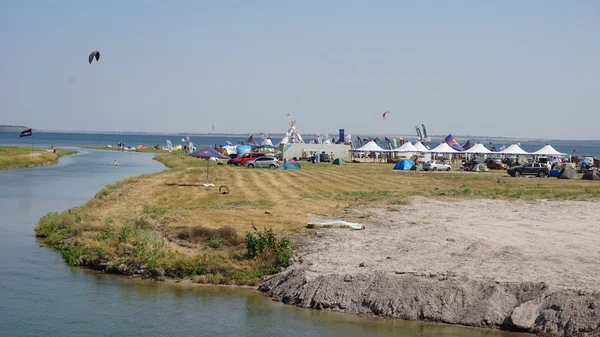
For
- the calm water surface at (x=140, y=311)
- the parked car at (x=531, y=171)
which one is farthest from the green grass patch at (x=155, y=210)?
the parked car at (x=531, y=171)

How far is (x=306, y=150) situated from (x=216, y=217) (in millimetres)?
59048

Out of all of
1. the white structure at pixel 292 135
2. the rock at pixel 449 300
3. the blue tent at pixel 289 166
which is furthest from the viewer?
the white structure at pixel 292 135

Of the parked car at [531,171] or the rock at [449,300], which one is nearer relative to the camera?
the rock at [449,300]

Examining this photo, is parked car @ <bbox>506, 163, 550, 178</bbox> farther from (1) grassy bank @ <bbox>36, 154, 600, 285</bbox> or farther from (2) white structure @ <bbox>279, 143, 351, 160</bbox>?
(2) white structure @ <bbox>279, 143, 351, 160</bbox>

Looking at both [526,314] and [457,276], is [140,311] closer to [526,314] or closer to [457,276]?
[457,276]

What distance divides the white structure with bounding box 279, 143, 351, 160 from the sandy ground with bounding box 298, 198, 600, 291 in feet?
183

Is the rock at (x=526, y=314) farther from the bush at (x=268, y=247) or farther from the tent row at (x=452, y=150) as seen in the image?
the tent row at (x=452, y=150)

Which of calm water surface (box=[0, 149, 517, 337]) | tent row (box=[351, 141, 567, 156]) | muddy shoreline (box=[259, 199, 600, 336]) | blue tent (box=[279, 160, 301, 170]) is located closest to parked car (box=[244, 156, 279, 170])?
blue tent (box=[279, 160, 301, 170])

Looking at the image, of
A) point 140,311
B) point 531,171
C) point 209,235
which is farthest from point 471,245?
point 531,171

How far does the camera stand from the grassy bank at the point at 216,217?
23516 mm

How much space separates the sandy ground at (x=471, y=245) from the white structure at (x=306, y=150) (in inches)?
2195

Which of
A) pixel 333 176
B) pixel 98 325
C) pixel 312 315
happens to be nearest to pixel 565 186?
pixel 333 176

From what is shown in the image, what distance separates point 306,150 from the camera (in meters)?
90.8

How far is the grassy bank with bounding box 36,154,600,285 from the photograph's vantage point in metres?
23.5
